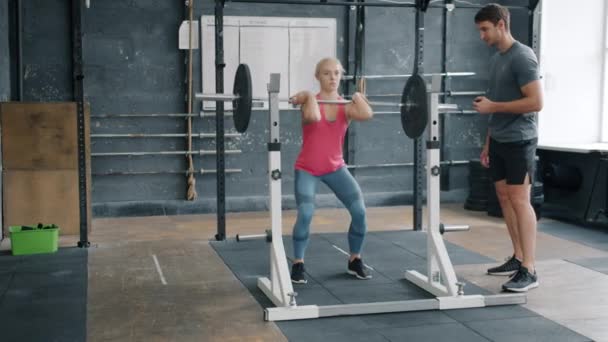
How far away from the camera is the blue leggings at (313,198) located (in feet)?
12.4

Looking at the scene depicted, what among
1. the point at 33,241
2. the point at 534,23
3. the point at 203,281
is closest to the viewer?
the point at 203,281

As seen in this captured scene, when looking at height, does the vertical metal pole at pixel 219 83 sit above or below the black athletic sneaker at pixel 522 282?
above

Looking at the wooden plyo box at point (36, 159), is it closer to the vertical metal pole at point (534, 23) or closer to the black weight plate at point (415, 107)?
the black weight plate at point (415, 107)

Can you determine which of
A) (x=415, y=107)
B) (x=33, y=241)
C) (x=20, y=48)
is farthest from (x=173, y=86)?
(x=415, y=107)

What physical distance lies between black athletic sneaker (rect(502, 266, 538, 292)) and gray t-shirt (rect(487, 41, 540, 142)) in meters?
0.69

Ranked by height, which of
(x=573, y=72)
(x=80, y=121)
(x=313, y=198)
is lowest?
(x=313, y=198)

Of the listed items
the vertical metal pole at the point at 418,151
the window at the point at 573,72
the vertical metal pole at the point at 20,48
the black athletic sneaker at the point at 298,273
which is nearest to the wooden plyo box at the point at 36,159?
the vertical metal pole at the point at 20,48

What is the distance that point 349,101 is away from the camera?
12.4 feet

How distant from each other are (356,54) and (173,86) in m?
1.69

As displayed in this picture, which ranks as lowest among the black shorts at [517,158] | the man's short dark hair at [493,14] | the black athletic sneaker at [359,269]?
the black athletic sneaker at [359,269]

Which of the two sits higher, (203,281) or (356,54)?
(356,54)

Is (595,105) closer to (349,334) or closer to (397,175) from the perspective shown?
(397,175)

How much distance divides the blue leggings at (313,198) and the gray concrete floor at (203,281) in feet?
1.33

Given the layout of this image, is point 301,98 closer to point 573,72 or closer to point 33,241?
point 33,241
